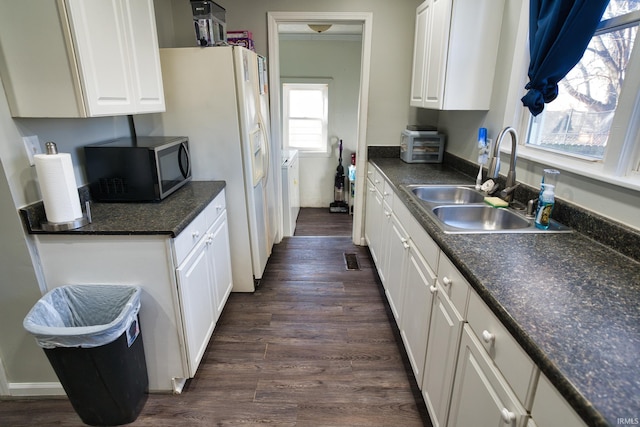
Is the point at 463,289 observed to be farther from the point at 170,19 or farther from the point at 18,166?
the point at 170,19

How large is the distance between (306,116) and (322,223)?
178cm

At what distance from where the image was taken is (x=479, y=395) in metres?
1.09

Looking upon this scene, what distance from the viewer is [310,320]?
2455mm

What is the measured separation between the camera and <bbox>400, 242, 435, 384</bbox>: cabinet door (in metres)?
1.60

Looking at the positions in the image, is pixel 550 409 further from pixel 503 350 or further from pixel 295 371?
pixel 295 371

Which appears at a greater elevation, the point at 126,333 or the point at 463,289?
the point at 463,289

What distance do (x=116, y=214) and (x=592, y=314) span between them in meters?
1.96

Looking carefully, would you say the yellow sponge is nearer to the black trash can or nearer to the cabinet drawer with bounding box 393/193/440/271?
the cabinet drawer with bounding box 393/193/440/271

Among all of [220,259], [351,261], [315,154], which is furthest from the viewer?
[315,154]

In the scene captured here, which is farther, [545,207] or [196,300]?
[196,300]

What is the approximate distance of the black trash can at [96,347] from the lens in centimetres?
139

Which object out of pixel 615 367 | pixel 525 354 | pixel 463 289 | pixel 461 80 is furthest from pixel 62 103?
pixel 461 80

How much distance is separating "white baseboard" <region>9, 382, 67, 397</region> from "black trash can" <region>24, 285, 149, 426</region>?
1.11 ft

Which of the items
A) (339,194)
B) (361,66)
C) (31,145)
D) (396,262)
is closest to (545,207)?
(396,262)
